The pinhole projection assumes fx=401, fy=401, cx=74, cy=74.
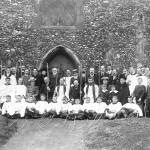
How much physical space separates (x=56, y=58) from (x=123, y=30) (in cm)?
331

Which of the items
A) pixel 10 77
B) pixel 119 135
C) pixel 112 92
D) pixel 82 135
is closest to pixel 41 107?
pixel 82 135

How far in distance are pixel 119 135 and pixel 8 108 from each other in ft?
13.9

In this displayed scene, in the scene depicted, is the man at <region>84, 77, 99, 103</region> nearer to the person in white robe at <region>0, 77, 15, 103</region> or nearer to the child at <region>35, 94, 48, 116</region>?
the child at <region>35, 94, 48, 116</region>

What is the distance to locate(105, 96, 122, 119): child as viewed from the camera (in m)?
12.9

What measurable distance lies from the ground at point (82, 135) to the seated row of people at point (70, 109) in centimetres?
30

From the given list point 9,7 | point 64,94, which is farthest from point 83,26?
point 64,94

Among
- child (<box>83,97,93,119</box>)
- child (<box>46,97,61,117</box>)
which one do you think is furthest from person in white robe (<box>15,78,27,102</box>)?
child (<box>83,97,93,119</box>)

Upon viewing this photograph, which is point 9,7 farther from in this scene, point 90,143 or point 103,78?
point 90,143

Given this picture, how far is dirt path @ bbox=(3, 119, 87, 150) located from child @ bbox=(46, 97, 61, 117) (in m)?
0.26

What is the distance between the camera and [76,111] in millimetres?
13219


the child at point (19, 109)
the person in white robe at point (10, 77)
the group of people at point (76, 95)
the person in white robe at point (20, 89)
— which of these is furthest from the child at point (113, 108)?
the person in white robe at point (10, 77)

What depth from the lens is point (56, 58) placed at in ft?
60.7

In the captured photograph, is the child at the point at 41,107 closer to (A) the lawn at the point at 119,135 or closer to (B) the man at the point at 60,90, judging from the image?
(B) the man at the point at 60,90

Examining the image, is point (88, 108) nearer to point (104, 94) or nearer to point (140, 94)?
point (104, 94)
